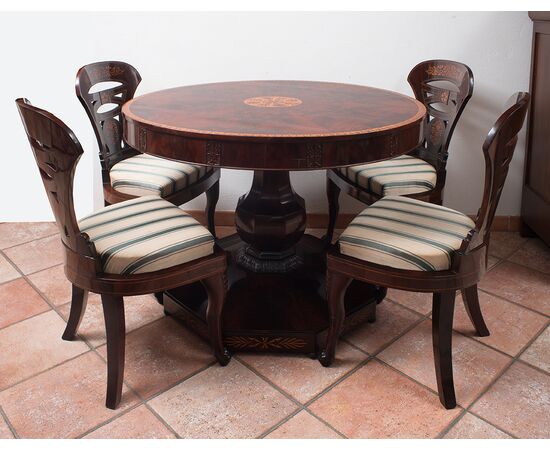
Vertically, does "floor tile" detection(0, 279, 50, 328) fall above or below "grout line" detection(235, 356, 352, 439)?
above

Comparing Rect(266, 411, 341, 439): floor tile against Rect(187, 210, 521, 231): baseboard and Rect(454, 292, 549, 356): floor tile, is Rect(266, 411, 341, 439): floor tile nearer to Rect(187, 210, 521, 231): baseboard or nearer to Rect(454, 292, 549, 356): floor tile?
Rect(454, 292, 549, 356): floor tile

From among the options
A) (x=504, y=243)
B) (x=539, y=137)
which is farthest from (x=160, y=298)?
(x=539, y=137)

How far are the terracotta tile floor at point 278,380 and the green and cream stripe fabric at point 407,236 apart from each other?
512mm

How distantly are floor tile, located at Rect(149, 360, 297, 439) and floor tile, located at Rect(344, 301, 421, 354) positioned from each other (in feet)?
1.59

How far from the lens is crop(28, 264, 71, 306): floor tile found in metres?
2.87

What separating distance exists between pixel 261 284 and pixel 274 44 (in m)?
1.43

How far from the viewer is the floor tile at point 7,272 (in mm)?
3074

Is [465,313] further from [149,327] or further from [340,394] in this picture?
[149,327]

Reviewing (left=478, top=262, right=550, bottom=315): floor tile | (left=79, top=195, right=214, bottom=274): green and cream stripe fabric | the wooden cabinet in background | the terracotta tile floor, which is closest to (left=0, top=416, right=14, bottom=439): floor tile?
the terracotta tile floor

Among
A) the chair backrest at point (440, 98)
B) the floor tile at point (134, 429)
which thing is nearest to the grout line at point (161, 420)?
the floor tile at point (134, 429)

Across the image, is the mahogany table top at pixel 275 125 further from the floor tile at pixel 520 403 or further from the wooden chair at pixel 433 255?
the floor tile at pixel 520 403

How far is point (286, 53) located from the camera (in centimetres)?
337

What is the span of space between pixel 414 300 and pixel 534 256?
893 millimetres

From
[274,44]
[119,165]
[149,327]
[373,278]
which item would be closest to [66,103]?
[119,165]
